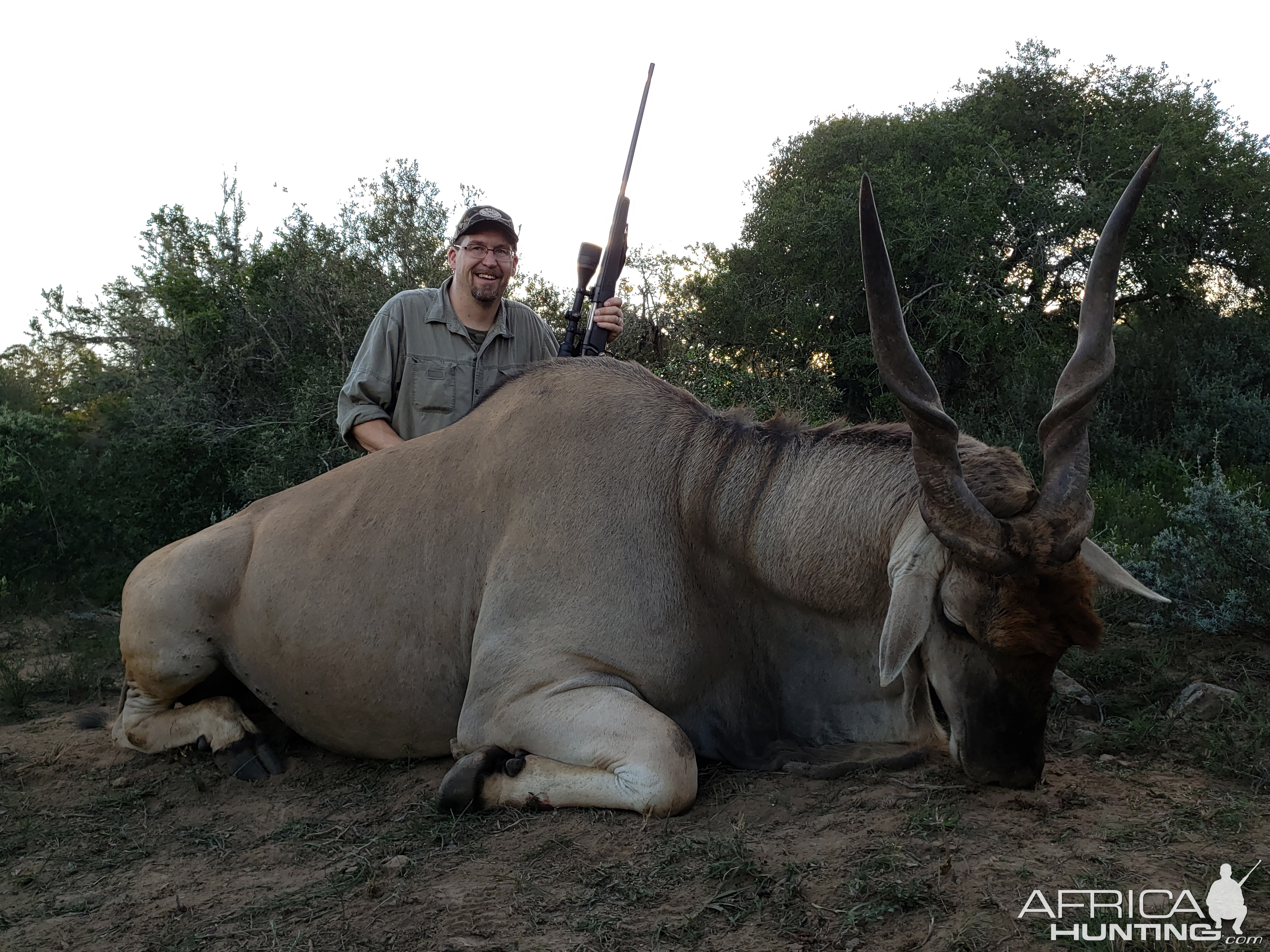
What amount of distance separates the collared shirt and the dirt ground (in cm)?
246

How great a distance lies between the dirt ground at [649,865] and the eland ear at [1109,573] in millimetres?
602

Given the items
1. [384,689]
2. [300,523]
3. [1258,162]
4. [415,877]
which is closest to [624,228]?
[300,523]

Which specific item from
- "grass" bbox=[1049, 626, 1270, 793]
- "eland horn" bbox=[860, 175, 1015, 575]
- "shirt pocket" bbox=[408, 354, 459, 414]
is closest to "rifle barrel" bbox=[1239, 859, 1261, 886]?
"grass" bbox=[1049, 626, 1270, 793]

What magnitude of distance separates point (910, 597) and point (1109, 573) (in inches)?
29.3

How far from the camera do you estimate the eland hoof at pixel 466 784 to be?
3.40 m

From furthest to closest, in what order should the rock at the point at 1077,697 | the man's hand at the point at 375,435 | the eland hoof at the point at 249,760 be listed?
the man's hand at the point at 375,435 < the eland hoof at the point at 249,760 < the rock at the point at 1077,697

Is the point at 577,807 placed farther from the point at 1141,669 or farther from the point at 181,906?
the point at 1141,669

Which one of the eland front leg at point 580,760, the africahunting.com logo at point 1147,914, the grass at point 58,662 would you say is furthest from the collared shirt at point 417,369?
the africahunting.com logo at point 1147,914

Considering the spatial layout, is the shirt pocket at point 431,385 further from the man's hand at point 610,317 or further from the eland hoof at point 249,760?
the eland hoof at point 249,760

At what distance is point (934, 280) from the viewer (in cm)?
1180

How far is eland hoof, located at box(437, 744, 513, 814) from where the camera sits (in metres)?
3.40

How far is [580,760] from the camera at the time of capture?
3322mm

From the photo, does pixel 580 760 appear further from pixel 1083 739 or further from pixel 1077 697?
pixel 1077 697

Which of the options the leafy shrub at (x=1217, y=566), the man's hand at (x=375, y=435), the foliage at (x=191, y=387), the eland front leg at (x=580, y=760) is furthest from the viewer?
the foliage at (x=191, y=387)
